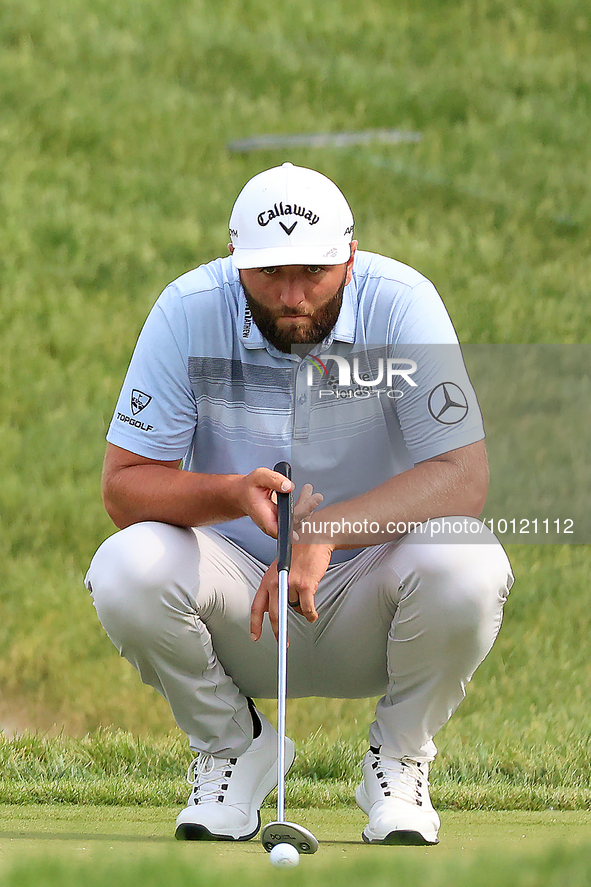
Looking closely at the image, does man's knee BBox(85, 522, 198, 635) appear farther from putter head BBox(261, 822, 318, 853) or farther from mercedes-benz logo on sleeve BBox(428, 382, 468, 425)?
mercedes-benz logo on sleeve BBox(428, 382, 468, 425)

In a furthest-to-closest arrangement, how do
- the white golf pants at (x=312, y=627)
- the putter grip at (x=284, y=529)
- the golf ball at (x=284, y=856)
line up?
the white golf pants at (x=312, y=627) → the putter grip at (x=284, y=529) → the golf ball at (x=284, y=856)

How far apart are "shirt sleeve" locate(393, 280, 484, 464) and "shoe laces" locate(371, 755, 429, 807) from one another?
0.73 m

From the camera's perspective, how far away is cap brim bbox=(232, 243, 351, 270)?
3.18m

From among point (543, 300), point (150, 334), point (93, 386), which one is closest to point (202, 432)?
point (150, 334)

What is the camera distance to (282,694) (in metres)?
2.93

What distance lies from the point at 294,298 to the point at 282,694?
935 mm

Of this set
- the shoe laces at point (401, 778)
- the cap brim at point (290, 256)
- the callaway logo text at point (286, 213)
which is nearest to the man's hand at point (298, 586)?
the shoe laces at point (401, 778)

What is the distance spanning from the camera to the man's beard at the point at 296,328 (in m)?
3.27

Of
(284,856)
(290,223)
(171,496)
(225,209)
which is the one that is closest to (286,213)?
(290,223)

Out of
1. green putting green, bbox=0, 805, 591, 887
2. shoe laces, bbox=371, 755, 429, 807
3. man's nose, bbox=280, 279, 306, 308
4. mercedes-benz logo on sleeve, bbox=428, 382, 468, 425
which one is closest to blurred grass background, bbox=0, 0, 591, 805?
green putting green, bbox=0, 805, 591, 887

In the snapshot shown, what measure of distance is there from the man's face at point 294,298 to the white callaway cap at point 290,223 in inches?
1.6

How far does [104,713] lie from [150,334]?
293 centimetres

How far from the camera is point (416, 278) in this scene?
344 cm

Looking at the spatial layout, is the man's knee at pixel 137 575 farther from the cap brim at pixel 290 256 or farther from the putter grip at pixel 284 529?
the cap brim at pixel 290 256
